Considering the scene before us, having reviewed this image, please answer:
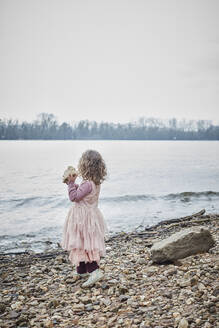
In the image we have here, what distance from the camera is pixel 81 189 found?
453cm

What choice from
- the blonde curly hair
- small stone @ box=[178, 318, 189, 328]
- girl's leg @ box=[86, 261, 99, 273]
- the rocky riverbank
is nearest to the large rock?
the rocky riverbank

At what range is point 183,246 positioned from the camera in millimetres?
5453

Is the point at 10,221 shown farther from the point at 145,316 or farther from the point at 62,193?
the point at 145,316

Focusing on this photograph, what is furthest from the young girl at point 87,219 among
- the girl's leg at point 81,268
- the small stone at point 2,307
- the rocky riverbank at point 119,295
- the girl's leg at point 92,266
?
the small stone at point 2,307

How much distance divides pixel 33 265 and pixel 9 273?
62 centimetres

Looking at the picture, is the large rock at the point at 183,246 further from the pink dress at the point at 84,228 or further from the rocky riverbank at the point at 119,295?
the pink dress at the point at 84,228

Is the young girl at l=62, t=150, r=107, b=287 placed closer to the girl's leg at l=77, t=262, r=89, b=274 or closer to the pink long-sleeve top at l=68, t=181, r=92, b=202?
the pink long-sleeve top at l=68, t=181, r=92, b=202

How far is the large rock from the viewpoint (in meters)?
5.36

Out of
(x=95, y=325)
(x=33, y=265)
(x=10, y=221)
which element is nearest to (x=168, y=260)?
(x=95, y=325)

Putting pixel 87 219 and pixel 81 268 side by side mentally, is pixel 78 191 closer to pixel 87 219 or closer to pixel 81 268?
pixel 87 219

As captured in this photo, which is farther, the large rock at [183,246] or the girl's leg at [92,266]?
the large rock at [183,246]

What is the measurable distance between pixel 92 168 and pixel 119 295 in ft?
6.72

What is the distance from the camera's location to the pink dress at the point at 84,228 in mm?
4605

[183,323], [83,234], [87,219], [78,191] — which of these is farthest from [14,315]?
[183,323]
